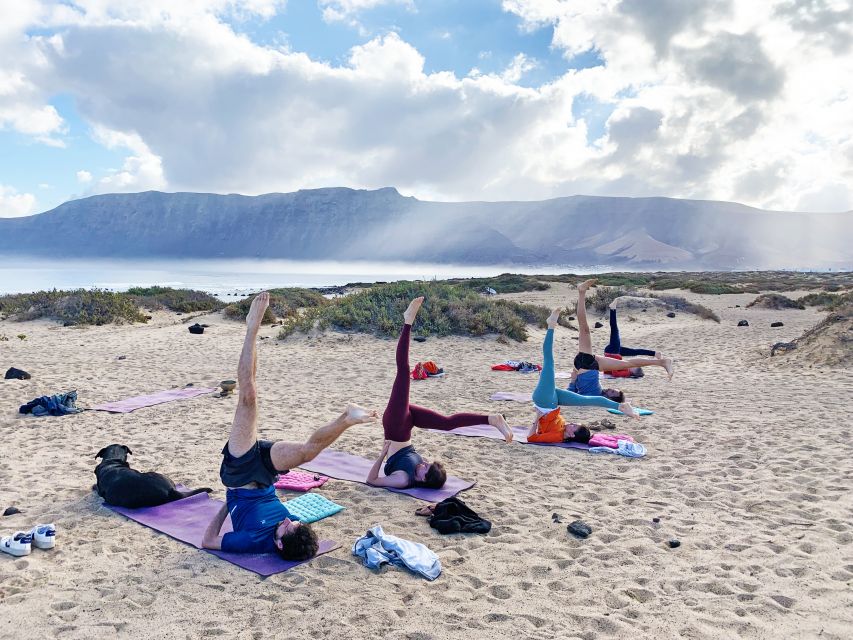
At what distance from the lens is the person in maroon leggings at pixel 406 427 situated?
18.2 ft

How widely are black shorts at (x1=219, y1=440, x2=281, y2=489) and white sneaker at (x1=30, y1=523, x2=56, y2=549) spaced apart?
1.37m

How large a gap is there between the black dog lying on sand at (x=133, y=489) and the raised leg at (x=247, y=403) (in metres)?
1.45

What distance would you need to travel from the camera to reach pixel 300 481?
5.72m

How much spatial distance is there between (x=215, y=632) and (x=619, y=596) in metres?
2.53

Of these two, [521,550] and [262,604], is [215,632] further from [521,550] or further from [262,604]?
[521,550]

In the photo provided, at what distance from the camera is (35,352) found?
13.8m

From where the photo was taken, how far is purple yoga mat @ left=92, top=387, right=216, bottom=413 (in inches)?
335

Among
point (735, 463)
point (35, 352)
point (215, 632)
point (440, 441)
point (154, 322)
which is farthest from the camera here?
point (154, 322)

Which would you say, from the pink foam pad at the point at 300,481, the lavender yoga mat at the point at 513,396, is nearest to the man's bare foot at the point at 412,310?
the pink foam pad at the point at 300,481

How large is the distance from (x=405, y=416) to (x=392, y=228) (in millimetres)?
144682

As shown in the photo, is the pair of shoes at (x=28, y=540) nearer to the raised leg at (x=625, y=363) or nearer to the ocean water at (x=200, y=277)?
the raised leg at (x=625, y=363)

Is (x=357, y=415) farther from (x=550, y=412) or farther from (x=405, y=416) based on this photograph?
(x=550, y=412)

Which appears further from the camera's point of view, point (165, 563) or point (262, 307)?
point (262, 307)

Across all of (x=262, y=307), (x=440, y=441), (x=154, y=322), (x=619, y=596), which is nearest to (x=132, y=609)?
(x=262, y=307)
